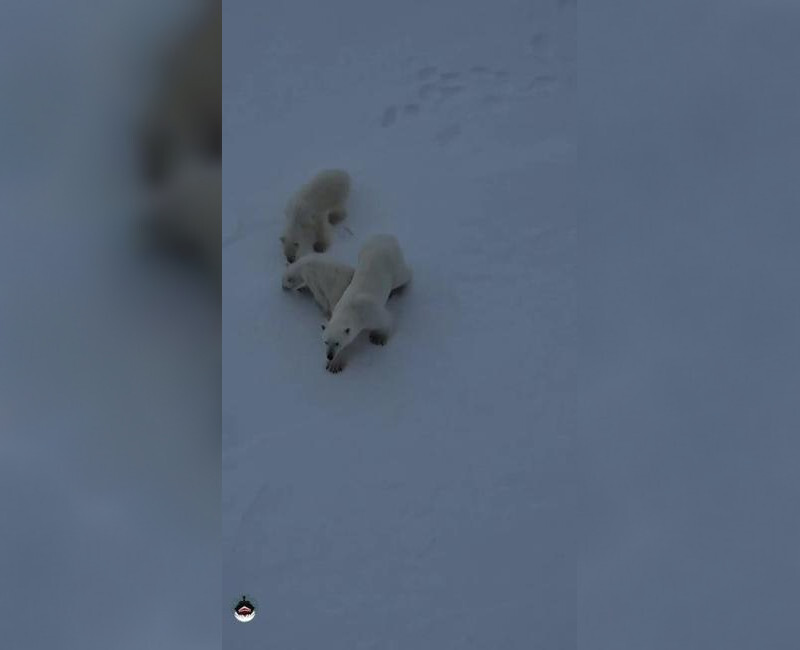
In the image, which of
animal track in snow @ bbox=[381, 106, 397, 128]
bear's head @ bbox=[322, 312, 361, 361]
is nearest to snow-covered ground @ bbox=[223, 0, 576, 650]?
animal track in snow @ bbox=[381, 106, 397, 128]

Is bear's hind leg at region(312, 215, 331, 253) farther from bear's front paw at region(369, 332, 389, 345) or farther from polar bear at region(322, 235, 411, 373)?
bear's front paw at region(369, 332, 389, 345)

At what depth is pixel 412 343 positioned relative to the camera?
5207 millimetres

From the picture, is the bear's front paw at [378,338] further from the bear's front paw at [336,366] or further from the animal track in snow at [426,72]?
the animal track in snow at [426,72]

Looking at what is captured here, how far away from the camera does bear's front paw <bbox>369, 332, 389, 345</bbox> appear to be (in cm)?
516

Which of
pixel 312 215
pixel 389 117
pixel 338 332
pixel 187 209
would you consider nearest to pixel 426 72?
pixel 389 117

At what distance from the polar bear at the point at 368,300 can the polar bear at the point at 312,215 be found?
0.30 meters

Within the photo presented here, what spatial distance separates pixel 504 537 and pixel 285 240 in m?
1.51

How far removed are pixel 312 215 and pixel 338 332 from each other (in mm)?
692

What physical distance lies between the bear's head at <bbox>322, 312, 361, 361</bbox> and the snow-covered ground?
0.47ft

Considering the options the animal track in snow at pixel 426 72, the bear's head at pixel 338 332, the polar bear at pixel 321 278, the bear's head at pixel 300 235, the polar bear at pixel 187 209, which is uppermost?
the animal track in snow at pixel 426 72

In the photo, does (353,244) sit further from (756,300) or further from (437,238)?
(756,300)

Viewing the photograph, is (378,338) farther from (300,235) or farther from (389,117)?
(389,117)

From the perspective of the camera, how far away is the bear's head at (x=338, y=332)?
4996 millimetres

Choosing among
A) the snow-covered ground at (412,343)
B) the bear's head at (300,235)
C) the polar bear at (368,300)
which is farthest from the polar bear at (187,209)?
the polar bear at (368,300)
